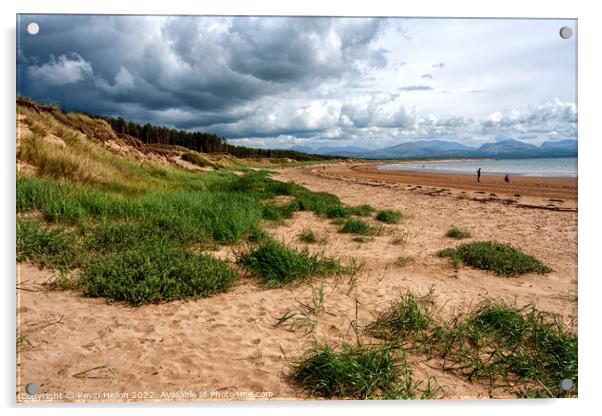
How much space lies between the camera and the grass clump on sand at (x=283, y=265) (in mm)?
3598

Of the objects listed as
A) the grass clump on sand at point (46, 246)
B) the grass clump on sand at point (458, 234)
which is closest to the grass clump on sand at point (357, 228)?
the grass clump on sand at point (458, 234)

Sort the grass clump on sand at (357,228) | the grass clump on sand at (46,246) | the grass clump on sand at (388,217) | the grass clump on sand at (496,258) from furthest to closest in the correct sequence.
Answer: the grass clump on sand at (388,217), the grass clump on sand at (357,228), the grass clump on sand at (496,258), the grass clump on sand at (46,246)

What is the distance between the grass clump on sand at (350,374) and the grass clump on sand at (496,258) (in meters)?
2.43

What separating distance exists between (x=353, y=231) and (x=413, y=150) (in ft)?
5.90

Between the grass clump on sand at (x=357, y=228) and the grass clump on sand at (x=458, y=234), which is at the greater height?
the grass clump on sand at (x=357, y=228)

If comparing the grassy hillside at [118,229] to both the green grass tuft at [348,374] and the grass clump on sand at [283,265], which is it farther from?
the green grass tuft at [348,374]

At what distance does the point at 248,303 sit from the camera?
3.10 meters

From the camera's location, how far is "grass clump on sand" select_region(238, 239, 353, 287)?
360 centimetres

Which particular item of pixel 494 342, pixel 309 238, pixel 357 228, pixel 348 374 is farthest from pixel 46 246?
pixel 494 342

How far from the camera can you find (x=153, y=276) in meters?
3.14

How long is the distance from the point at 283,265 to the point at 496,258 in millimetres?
2670
